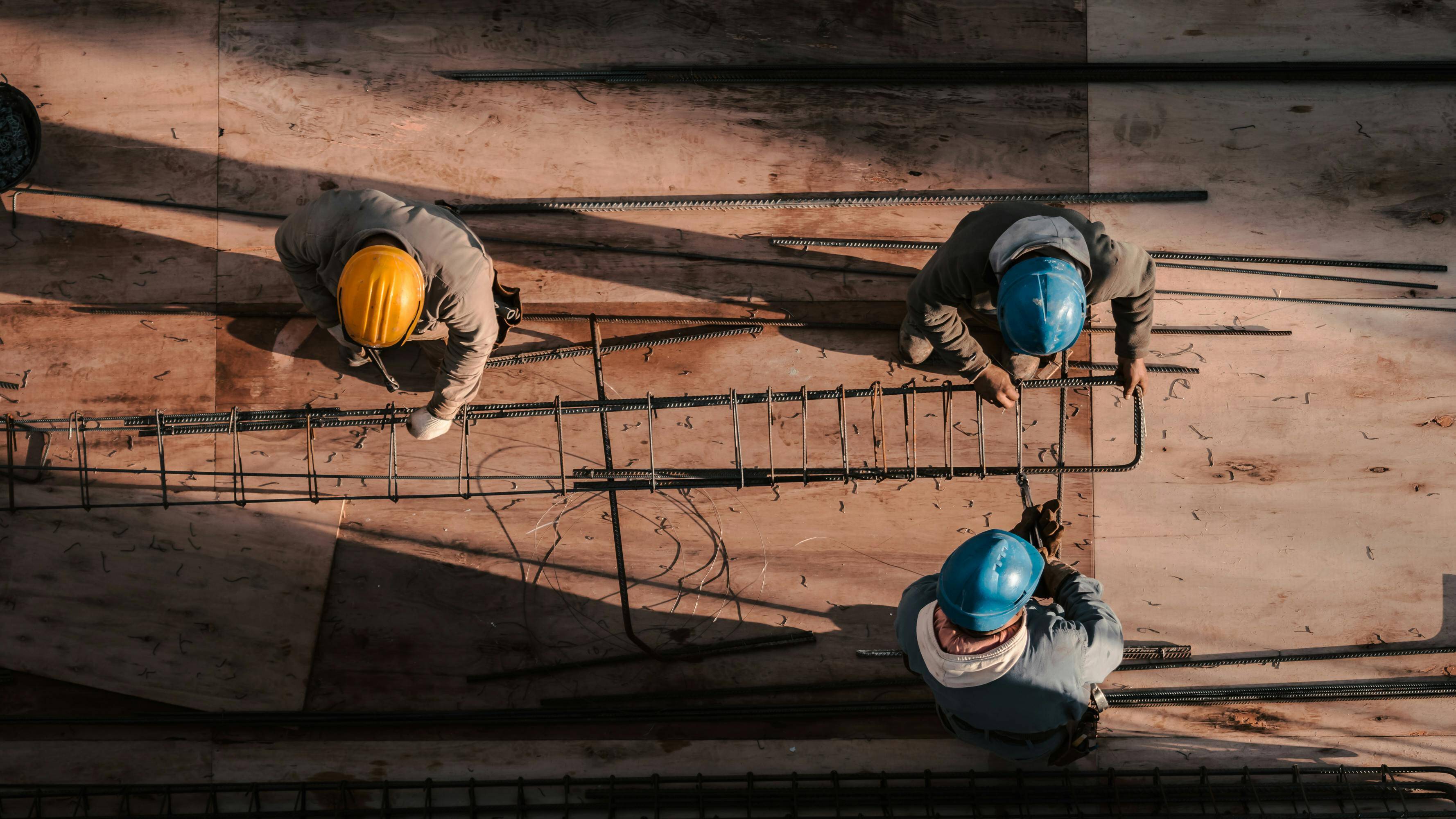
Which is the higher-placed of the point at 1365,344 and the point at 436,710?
the point at 1365,344

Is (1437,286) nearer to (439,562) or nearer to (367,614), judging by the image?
(439,562)

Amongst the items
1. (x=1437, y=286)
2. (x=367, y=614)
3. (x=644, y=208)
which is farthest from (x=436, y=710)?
(x=1437, y=286)

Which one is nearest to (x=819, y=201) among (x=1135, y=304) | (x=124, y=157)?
(x=1135, y=304)

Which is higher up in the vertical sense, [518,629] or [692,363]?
[692,363]

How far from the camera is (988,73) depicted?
5418 millimetres

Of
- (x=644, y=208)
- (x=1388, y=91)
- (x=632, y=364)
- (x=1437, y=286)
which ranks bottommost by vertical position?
(x=632, y=364)

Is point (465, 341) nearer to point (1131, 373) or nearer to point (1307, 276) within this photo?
point (1131, 373)

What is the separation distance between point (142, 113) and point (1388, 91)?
26.7 ft

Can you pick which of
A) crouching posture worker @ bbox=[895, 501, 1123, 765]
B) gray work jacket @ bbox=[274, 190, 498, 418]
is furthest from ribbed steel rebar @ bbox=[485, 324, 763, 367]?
crouching posture worker @ bbox=[895, 501, 1123, 765]

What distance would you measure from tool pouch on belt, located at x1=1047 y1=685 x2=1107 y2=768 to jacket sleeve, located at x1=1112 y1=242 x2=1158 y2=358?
1.90m

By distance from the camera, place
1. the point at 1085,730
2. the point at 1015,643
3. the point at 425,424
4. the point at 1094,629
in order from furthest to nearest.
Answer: the point at 425,424, the point at 1085,730, the point at 1094,629, the point at 1015,643

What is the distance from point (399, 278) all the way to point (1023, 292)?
305cm

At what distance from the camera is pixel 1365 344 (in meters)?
5.43

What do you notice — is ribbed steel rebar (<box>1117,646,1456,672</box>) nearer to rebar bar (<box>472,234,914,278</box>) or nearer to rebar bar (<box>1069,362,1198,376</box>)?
rebar bar (<box>1069,362,1198,376</box>)
